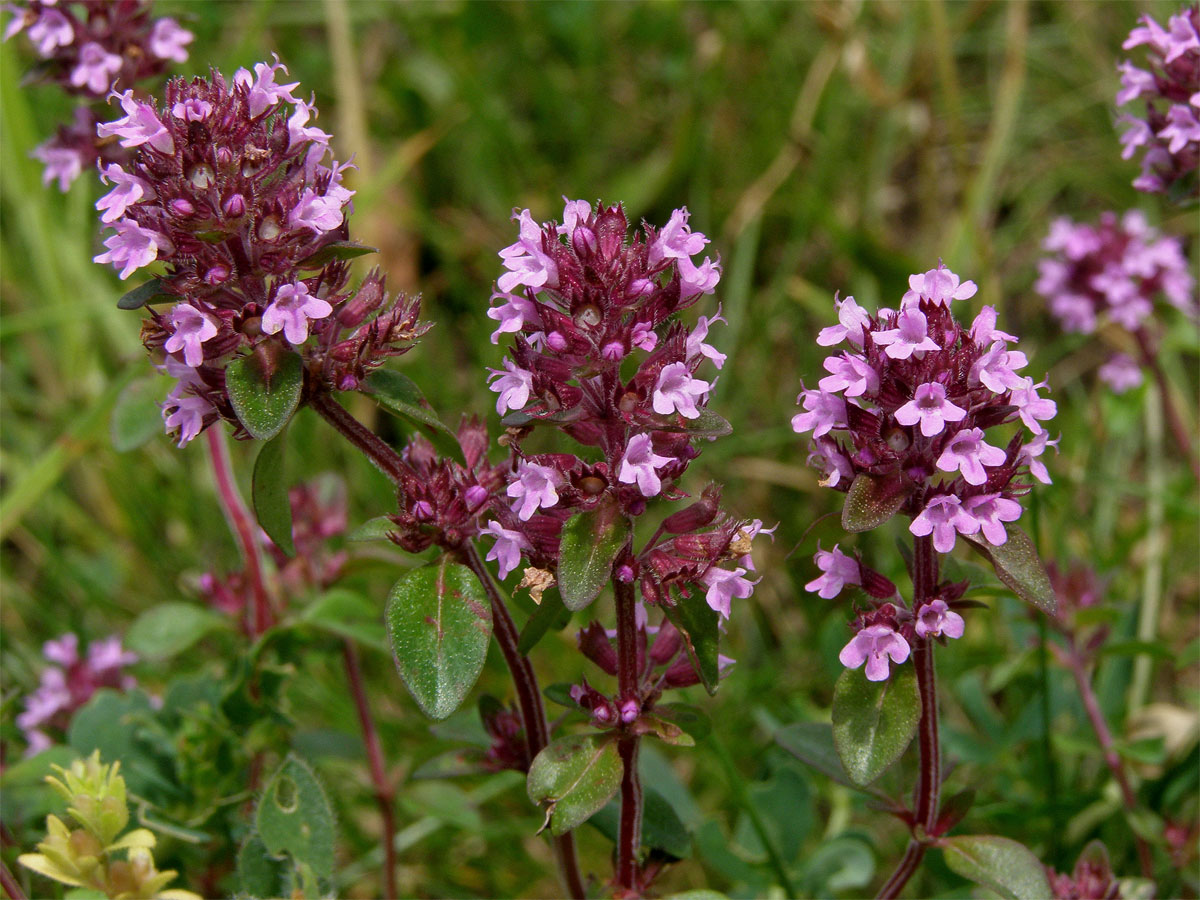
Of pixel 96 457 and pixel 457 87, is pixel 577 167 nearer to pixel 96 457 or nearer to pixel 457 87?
pixel 457 87

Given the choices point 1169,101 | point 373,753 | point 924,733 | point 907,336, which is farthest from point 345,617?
point 1169,101

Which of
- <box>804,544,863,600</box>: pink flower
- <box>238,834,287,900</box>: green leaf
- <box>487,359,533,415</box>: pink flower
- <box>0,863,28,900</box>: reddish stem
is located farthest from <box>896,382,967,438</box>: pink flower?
<box>0,863,28,900</box>: reddish stem

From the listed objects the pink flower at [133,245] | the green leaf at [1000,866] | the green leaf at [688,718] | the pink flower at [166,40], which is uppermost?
the pink flower at [166,40]

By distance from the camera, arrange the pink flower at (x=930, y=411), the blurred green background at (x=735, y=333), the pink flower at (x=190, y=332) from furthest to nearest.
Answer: the blurred green background at (x=735, y=333)
the pink flower at (x=190, y=332)
the pink flower at (x=930, y=411)

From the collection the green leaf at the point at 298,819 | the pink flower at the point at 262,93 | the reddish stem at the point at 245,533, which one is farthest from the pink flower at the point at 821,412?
the reddish stem at the point at 245,533

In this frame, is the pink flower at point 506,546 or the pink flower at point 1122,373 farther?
the pink flower at point 1122,373

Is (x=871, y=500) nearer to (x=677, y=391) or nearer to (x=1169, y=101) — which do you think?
(x=677, y=391)

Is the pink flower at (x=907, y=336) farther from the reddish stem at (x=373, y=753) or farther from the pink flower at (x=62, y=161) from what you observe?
the pink flower at (x=62, y=161)
